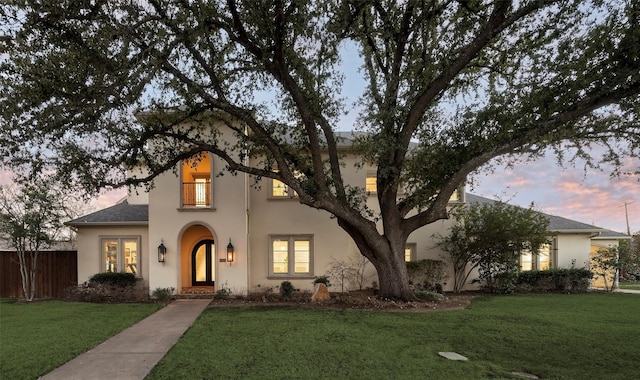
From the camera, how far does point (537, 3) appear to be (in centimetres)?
766

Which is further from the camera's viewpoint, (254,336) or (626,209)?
(626,209)

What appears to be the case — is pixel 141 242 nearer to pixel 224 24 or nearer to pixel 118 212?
pixel 118 212

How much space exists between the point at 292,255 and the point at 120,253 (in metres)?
6.40

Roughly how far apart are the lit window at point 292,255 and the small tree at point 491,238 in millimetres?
5203

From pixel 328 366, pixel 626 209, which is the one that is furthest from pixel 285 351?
pixel 626 209

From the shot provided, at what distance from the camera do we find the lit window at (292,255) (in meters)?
13.1

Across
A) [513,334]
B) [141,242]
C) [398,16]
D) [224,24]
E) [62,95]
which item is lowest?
[513,334]

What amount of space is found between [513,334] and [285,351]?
4623 millimetres

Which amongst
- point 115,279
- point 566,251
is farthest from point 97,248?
point 566,251

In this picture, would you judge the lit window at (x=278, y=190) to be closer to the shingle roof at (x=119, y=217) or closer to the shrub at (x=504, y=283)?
the shingle roof at (x=119, y=217)

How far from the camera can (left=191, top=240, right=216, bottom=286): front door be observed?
46.7 ft


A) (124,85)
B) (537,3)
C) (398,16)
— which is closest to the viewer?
(124,85)

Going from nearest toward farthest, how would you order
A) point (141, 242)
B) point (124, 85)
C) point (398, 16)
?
point (124, 85) → point (398, 16) → point (141, 242)

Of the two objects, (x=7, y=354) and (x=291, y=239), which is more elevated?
(x=291, y=239)
